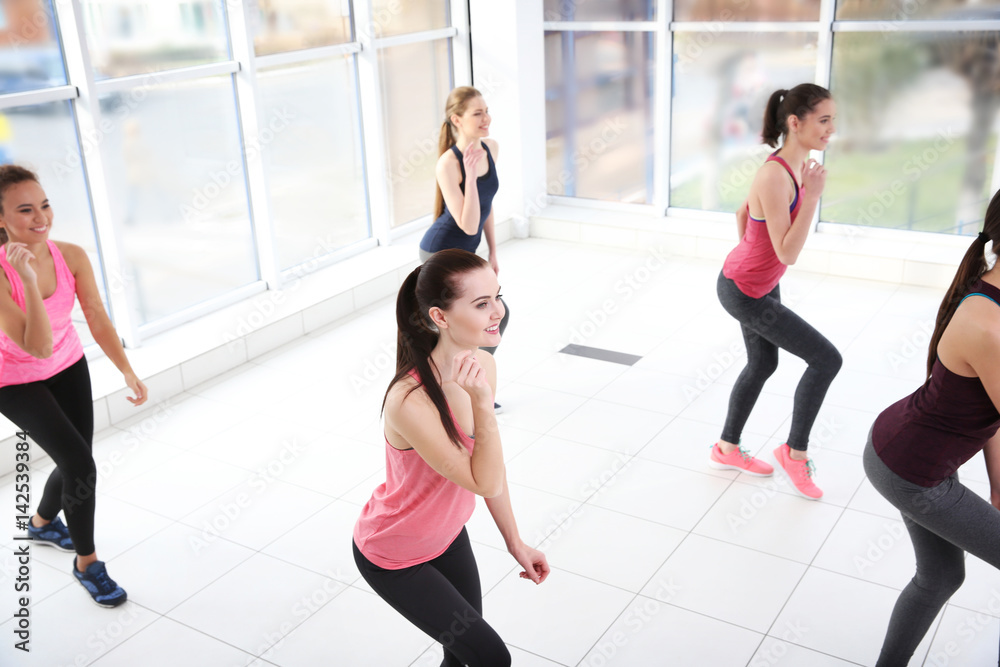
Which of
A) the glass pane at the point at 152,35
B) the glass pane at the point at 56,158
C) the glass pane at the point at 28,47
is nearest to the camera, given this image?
the glass pane at the point at 28,47

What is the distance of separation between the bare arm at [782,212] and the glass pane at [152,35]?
3.23m

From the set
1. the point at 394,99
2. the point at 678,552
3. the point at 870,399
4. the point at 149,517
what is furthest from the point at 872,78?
the point at 149,517

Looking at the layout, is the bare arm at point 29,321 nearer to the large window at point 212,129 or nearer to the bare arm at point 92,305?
the bare arm at point 92,305

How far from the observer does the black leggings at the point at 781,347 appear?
3.27 meters

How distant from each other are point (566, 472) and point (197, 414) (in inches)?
71.9

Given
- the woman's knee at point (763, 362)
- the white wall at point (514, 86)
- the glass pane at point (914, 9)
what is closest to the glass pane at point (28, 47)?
the white wall at point (514, 86)

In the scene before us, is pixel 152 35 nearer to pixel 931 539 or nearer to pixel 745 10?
pixel 745 10

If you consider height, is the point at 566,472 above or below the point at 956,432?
below

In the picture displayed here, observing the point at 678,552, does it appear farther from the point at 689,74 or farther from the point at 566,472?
the point at 689,74

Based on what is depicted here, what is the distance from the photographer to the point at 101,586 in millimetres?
3000

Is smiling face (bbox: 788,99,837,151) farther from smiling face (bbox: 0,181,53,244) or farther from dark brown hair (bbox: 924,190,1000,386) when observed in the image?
smiling face (bbox: 0,181,53,244)

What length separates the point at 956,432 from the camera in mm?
2045

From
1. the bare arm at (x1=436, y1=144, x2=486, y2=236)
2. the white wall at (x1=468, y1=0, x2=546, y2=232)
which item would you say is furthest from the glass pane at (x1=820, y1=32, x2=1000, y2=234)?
the bare arm at (x1=436, y1=144, x2=486, y2=236)
